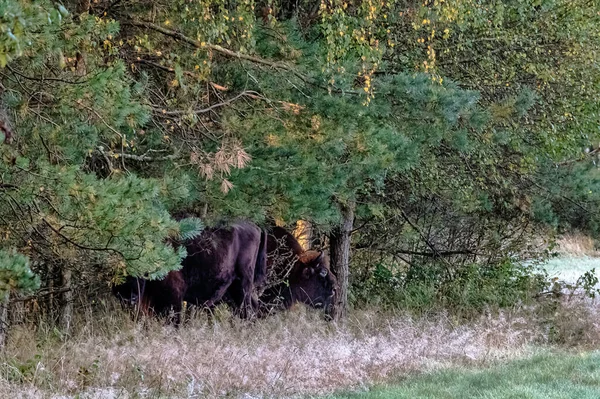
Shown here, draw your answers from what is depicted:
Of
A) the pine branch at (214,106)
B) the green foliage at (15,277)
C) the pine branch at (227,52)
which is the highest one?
the pine branch at (227,52)

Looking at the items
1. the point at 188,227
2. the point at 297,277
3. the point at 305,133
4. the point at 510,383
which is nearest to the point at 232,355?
the point at 188,227

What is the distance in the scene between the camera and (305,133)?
31.2 ft

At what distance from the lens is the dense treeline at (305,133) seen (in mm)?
6883

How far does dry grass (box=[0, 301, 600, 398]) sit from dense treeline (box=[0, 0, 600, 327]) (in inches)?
34.3

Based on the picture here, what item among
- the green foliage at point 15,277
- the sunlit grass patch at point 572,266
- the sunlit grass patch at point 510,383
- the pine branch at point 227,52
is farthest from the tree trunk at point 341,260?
the green foliage at point 15,277

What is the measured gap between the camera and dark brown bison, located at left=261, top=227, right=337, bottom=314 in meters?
14.3

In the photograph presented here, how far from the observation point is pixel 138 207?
665cm

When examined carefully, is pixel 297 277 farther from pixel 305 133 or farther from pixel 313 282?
pixel 305 133

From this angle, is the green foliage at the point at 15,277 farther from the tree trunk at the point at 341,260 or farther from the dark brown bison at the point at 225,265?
the tree trunk at the point at 341,260

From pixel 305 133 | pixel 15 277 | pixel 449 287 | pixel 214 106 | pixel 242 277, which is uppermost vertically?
pixel 214 106

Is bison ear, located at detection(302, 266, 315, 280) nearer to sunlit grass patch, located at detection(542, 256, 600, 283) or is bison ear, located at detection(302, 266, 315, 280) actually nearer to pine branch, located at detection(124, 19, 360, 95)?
pine branch, located at detection(124, 19, 360, 95)

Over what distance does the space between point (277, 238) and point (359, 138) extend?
17.2 ft

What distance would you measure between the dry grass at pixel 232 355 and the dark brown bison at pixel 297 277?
126cm

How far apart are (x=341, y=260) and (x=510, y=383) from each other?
6.43m
